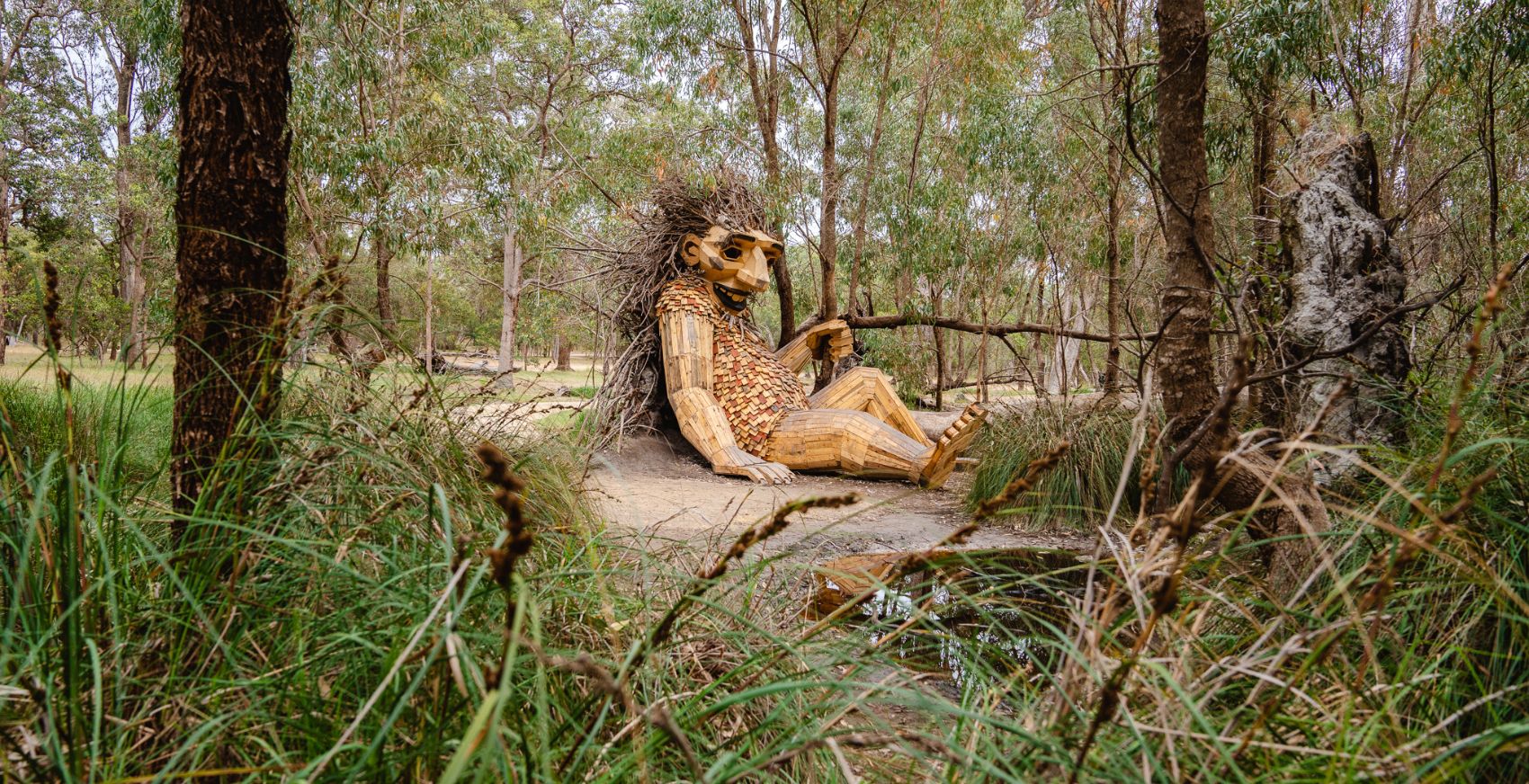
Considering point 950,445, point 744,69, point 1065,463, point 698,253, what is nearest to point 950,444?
point 950,445

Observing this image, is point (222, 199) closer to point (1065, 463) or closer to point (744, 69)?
point (1065, 463)

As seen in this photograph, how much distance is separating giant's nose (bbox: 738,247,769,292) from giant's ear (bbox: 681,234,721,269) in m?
0.21

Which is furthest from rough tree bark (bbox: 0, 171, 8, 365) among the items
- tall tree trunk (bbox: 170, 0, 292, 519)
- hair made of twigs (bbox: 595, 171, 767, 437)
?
tall tree trunk (bbox: 170, 0, 292, 519)

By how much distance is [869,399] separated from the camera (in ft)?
20.8

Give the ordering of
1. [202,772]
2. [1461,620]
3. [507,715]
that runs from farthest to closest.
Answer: [1461,620], [507,715], [202,772]

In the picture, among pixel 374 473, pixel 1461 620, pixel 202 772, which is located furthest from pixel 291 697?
pixel 1461 620

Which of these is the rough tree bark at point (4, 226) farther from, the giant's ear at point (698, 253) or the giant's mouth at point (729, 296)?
the giant's mouth at point (729, 296)

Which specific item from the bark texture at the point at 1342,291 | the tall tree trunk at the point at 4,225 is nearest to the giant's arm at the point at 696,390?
the bark texture at the point at 1342,291

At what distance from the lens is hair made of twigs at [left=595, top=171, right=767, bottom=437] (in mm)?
6375

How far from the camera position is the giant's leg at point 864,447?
523 cm

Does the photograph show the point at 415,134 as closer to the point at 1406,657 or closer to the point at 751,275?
the point at 751,275

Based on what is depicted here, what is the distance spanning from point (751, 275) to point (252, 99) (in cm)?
460

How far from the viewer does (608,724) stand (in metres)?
1.25

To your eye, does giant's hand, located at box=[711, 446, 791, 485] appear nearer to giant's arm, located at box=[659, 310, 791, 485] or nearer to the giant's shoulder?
giant's arm, located at box=[659, 310, 791, 485]
